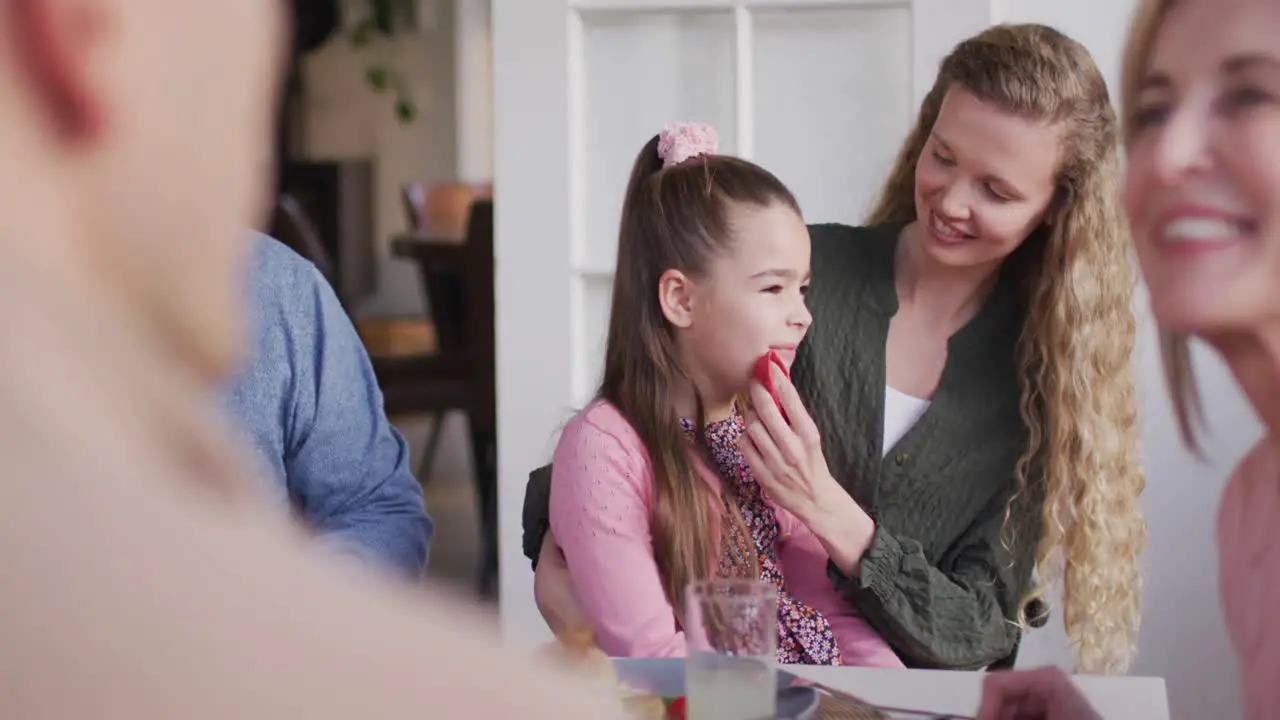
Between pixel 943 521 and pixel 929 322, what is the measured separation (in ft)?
0.66

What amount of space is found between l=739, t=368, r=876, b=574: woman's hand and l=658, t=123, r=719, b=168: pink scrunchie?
28 cm

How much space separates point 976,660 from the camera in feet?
4.85

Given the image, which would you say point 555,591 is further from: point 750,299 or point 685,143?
point 685,143

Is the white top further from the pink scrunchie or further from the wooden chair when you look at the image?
the wooden chair

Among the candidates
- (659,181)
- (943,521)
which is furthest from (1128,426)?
(659,181)

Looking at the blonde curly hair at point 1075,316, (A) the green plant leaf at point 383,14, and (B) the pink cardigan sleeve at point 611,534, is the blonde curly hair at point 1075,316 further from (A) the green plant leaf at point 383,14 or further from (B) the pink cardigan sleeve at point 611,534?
(A) the green plant leaf at point 383,14

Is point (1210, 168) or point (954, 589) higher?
point (1210, 168)

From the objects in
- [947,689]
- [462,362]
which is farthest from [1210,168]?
[462,362]

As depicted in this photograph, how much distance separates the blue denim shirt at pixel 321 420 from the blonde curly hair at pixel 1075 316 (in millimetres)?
611

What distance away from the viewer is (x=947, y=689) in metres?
1.02

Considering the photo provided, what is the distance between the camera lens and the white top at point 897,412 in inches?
60.6

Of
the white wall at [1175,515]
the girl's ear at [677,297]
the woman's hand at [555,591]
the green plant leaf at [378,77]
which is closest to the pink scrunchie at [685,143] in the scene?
the girl's ear at [677,297]

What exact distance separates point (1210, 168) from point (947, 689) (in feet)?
1.64

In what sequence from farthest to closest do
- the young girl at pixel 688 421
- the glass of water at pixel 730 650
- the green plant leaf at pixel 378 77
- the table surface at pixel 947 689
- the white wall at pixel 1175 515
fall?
the green plant leaf at pixel 378 77 < the white wall at pixel 1175 515 < the young girl at pixel 688 421 < the table surface at pixel 947 689 < the glass of water at pixel 730 650
